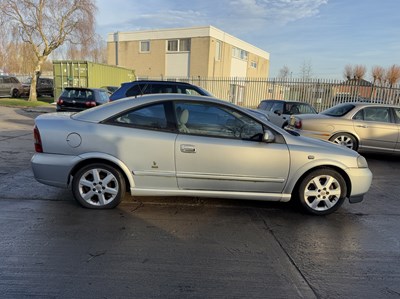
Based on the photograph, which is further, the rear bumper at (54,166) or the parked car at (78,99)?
the parked car at (78,99)

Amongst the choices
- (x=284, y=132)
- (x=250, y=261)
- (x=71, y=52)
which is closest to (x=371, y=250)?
(x=250, y=261)

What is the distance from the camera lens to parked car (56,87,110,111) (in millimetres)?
12853

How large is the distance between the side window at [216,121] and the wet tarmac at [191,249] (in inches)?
43.8

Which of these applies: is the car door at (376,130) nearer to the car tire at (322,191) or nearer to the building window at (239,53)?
the car tire at (322,191)

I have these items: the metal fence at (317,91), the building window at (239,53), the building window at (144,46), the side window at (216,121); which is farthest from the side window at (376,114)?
the building window at (239,53)

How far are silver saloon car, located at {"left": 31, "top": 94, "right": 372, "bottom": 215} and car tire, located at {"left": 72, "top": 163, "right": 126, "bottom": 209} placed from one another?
0.04 feet

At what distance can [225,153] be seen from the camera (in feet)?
13.6

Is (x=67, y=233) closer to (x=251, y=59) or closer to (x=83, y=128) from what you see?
(x=83, y=128)

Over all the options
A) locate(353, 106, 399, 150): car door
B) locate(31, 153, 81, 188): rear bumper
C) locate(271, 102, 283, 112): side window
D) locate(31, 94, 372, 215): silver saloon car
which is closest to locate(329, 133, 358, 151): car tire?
locate(353, 106, 399, 150): car door

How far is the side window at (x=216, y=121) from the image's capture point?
4.27m

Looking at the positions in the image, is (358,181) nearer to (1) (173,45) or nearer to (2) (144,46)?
(1) (173,45)

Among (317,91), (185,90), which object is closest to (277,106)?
(185,90)

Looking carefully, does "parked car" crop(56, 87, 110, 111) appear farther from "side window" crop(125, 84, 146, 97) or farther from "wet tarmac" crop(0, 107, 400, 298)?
"wet tarmac" crop(0, 107, 400, 298)

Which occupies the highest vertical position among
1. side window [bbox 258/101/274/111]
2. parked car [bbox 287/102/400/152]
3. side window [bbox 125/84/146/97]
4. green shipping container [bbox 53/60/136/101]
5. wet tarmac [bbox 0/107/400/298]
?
green shipping container [bbox 53/60/136/101]
